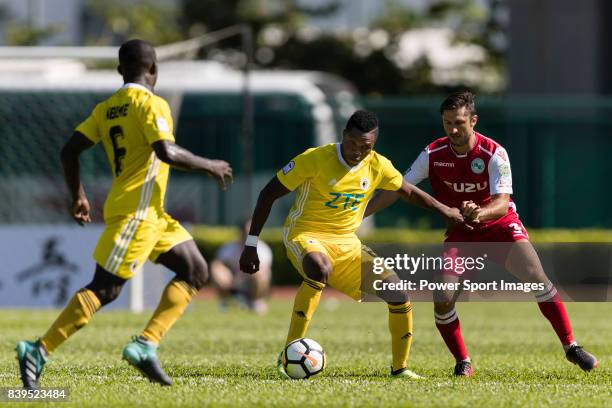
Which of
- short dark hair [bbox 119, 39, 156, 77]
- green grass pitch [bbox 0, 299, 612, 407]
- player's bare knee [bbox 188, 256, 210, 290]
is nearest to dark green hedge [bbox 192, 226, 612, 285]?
green grass pitch [bbox 0, 299, 612, 407]

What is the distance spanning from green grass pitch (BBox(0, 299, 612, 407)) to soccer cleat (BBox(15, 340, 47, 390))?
27cm

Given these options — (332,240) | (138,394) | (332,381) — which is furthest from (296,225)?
(138,394)

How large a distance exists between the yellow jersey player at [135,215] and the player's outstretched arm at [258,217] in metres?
0.63

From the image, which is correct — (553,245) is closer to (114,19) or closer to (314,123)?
(314,123)

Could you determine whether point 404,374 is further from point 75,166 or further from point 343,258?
point 75,166

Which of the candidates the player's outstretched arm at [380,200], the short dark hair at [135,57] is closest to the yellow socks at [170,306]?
the short dark hair at [135,57]

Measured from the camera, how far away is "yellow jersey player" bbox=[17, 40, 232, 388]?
7953mm

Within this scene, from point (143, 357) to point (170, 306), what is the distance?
406 millimetres

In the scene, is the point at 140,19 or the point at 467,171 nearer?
the point at 467,171

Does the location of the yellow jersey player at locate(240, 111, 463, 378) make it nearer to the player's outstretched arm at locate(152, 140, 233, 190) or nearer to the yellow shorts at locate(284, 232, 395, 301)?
the yellow shorts at locate(284, 232, 395, 301)

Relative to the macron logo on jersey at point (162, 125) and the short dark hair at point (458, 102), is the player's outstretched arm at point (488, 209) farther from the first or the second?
the macron logo on jersey at point (162, 125)

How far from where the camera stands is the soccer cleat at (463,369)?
31.6 feet

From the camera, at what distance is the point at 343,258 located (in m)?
9.34

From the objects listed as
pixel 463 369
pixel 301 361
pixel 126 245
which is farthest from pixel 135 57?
A: pixel 463 369
